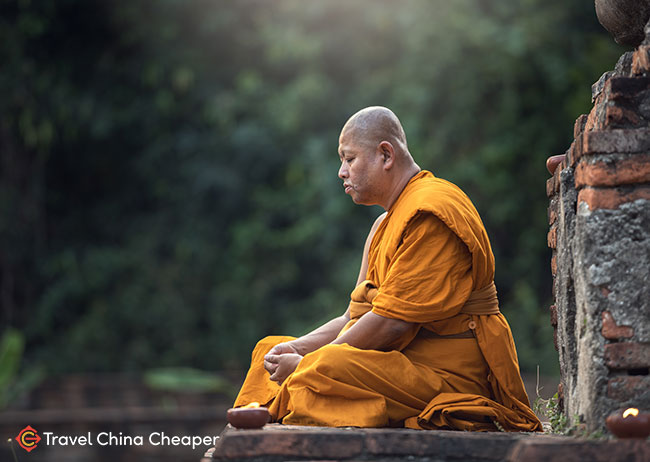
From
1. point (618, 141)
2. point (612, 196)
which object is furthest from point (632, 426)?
point (618, 141)

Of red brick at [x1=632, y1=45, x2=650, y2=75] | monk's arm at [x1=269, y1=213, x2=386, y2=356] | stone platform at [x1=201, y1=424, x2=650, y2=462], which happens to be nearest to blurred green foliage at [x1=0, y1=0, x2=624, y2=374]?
monk's arm at [x1=269, y1=213, x2=386, y2=356]

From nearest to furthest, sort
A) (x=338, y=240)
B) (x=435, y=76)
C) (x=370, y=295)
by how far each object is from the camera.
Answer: (x=370, y=295)
(x=435, y=76)
(x=338, y=240)

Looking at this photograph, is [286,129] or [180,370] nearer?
[180,370]

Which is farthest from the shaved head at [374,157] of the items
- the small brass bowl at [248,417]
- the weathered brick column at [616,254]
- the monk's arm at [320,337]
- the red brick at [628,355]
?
the red brick at [628,355]

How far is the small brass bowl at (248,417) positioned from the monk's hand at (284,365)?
1.87ft

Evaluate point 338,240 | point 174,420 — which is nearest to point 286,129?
point 338,240

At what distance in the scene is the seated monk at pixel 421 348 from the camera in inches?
108

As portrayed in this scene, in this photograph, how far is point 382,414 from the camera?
2.71 metres

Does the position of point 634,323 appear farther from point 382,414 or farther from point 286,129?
point 286,129

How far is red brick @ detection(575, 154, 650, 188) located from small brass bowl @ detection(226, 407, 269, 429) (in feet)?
3.88

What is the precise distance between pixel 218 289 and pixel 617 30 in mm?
9976

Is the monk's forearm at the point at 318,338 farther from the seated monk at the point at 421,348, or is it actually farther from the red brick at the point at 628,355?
the red brick at the point at 628,355

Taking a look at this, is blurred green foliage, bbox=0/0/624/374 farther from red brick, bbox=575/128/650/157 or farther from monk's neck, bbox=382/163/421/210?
red brick, bbox=575/128/650/157

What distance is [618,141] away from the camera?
235 cm
